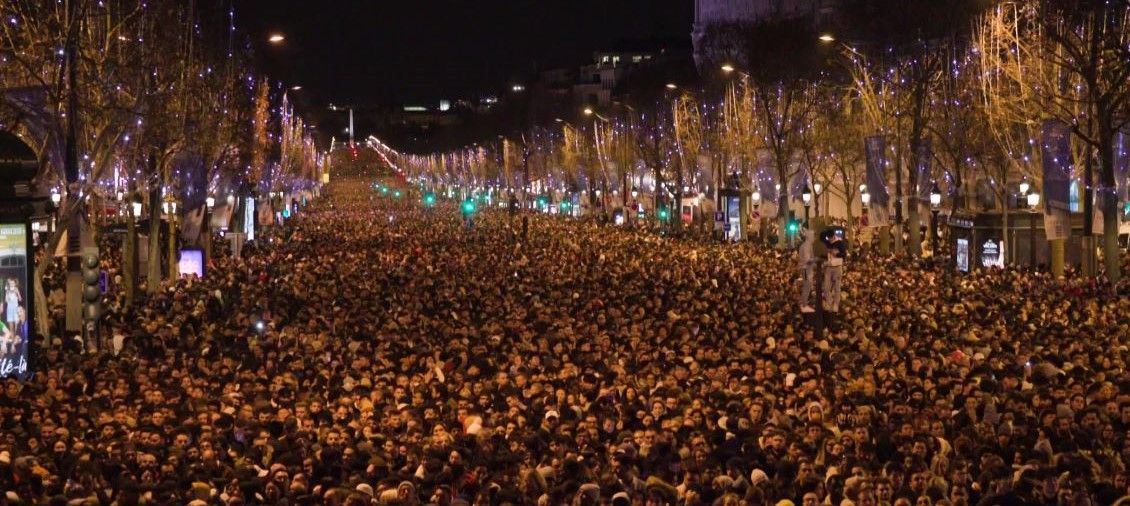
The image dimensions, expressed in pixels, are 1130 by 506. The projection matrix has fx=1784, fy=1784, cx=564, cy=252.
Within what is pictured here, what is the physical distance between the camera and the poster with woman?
835 inches

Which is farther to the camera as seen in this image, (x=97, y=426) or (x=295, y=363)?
(x=295, y=363)

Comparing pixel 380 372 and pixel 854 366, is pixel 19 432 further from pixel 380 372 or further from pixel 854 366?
pixel 854 366

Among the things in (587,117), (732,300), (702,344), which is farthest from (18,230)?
(587,117)

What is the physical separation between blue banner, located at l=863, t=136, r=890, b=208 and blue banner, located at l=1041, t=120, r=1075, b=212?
11.8 meters

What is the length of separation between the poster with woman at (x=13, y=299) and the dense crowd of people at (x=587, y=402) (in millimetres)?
718

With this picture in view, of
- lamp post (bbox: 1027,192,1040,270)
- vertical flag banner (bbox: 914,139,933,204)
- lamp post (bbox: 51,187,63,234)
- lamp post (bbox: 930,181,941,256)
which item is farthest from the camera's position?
lamp post (bbox: 930,181,941,256)

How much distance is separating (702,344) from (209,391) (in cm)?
675

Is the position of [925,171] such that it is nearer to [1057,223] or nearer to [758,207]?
[1057,223]

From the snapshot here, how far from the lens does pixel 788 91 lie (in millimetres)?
57031

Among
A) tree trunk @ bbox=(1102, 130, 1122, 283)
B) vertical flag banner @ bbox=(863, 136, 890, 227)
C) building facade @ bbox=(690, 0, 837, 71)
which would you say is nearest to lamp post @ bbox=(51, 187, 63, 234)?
tree trunk @ bbox=(1102, 130, 1122, 283)

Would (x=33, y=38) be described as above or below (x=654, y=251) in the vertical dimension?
above

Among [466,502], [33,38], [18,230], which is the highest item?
[33,38]

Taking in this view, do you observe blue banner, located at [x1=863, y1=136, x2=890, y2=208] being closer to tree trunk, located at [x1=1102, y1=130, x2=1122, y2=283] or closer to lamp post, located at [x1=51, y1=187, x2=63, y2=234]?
tree trunk, located at [x1=1102, y1=130, x2=1122, y2=283]

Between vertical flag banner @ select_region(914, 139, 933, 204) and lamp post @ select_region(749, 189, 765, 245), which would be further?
lamp post @ select_region(749, 189, 765, 245)
